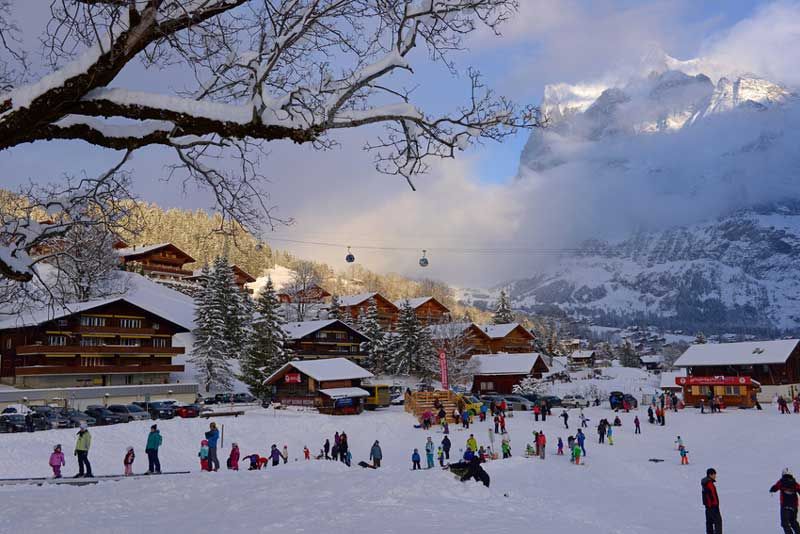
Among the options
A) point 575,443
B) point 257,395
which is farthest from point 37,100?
point 257,395

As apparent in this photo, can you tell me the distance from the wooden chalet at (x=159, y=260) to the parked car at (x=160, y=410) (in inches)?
2339

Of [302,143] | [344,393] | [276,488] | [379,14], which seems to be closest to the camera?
[302,143]

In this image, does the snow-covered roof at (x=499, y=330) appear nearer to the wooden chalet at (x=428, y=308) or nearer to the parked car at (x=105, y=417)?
the wooden chalet at (x=428, y=308)

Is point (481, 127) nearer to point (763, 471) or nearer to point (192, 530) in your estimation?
point (192, 530)

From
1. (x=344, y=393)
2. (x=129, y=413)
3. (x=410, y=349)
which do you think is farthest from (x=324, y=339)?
(x=129, y=413)

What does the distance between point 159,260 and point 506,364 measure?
62556mm

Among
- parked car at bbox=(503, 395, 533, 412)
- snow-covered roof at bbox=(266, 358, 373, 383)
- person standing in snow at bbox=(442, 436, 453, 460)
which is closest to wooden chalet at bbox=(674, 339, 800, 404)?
parked car at bbox=(503, 395, 533, 412)

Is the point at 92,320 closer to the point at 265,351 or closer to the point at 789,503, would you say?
the point at 265,351

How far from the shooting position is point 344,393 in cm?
4781

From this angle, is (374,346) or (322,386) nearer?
(322,386)

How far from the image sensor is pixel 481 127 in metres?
8.50

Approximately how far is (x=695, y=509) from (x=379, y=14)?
18296 mm

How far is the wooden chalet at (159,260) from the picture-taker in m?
101

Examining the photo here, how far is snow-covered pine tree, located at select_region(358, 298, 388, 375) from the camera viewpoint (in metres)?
69.1
